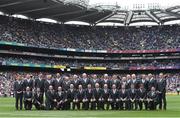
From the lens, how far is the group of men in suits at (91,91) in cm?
2339

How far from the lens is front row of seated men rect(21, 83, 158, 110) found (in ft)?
77.0

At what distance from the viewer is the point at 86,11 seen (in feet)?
233

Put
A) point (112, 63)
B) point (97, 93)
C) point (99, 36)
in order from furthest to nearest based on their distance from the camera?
point (99, 36)
point (112, 63)
point (97, 93)

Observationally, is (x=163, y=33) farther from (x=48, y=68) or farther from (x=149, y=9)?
(x=48, y=68)

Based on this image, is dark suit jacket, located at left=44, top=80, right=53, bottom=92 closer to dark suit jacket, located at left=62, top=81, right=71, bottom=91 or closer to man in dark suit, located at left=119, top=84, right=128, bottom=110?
dark suit jacket, located at left=62, top=81, right=71, bottom=91

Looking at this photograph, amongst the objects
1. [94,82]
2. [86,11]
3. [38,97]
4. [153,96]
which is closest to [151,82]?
[153,96]

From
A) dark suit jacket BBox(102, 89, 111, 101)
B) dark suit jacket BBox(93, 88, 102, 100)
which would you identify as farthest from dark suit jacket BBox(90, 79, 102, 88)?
dark suit jacket BBox(102, 89, 111, 101)

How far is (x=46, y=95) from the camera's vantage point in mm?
23625

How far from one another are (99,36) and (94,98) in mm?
59453

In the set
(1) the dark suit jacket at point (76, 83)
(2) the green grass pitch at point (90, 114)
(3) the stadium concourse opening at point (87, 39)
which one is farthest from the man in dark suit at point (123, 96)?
(3) the stadium concourse opening at point (87, 39)

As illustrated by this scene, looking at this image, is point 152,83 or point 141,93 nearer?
point 152,83

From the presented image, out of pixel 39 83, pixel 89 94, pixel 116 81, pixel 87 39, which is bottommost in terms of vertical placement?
pixel 89 94

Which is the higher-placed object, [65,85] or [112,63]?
[65,85]

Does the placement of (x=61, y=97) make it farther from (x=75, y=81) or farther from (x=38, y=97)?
(x=38, y=97)
